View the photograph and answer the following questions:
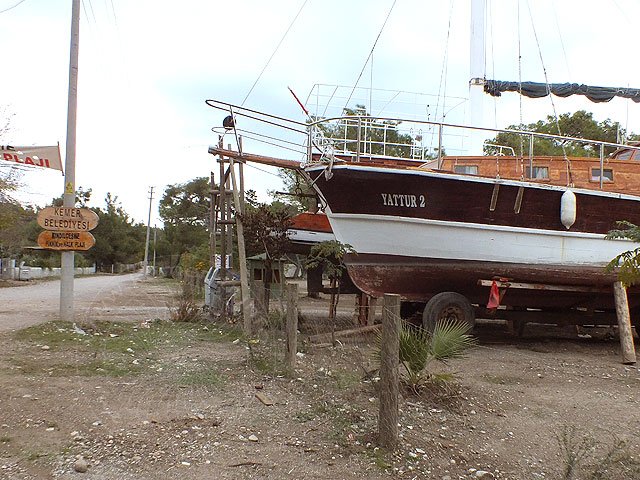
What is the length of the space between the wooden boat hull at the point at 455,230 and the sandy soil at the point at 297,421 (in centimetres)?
228

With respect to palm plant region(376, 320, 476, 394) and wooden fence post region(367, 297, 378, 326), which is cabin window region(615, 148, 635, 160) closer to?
wooden fence post region(367, 297, 378, 326)

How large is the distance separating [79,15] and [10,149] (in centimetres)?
281

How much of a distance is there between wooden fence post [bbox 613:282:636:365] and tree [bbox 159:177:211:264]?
138 feet

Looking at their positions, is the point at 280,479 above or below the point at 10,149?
below

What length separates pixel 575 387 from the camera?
22.8 feet

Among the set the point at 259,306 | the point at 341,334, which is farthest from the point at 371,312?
the point at 259,306

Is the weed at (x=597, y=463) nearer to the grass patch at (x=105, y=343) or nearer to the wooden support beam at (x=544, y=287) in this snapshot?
the grass patch at (x=105, y=343)

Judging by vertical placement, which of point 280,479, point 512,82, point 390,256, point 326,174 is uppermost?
point 512,82

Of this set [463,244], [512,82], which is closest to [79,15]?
[463,244]

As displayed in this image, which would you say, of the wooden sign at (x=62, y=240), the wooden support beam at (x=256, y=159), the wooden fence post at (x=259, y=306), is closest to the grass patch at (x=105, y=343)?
the wooden fence post at (x=259, y=306)

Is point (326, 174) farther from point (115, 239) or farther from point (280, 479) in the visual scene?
point (115, 239)

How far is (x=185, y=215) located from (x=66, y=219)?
4101cm

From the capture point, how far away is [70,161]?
1013 centimetres

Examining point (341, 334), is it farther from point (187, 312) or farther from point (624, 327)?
point (624, 327)
